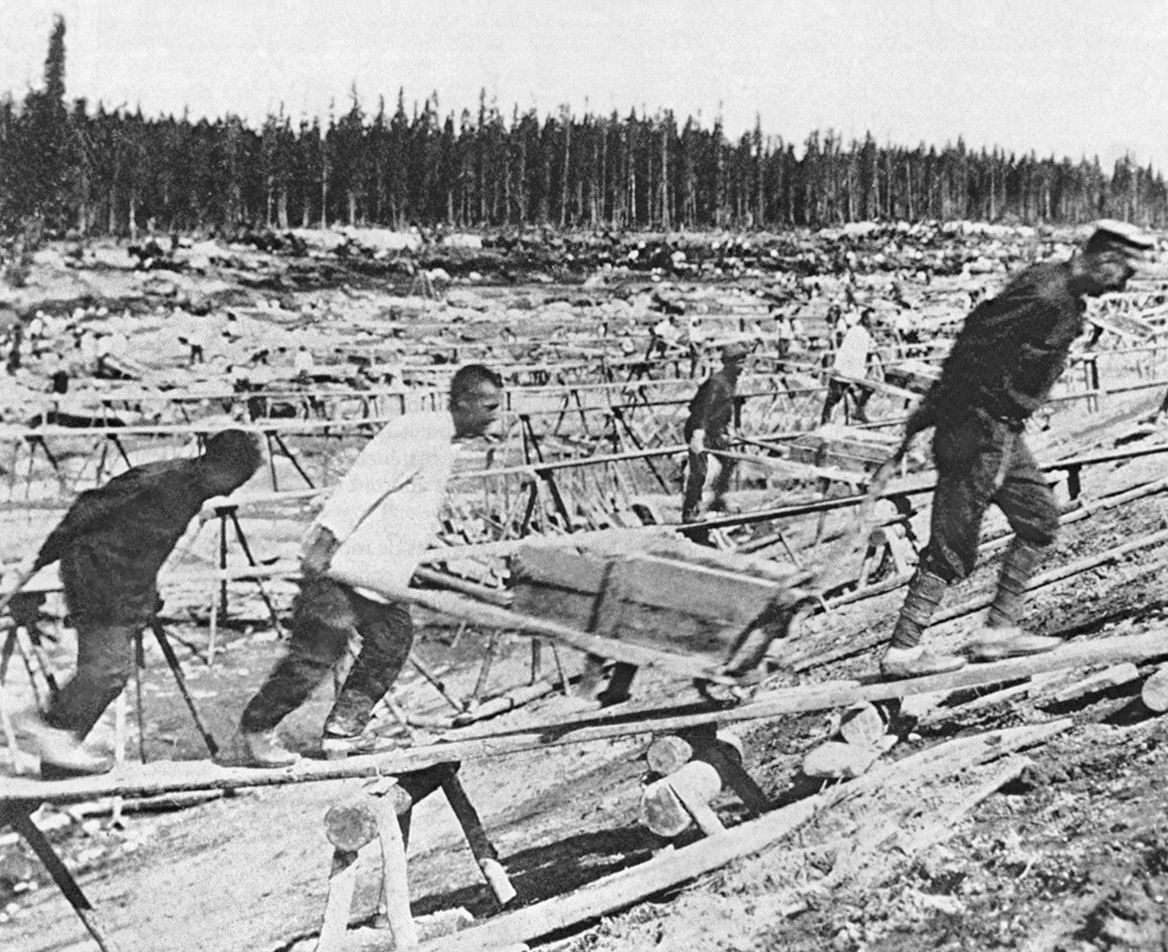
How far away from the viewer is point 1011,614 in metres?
4.55

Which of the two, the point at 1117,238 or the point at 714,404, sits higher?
the point at 1117,238

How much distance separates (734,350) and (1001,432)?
12.9 feet

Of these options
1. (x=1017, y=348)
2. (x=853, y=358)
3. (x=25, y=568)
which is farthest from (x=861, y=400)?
(x=25, y=568)

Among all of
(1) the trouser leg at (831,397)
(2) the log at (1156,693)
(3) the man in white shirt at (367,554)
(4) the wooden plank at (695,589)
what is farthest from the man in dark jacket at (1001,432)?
(1) the trouser leg at (831,397)

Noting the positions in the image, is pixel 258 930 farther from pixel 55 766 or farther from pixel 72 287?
pixel 72 287

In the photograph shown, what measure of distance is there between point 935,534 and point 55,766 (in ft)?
11.8

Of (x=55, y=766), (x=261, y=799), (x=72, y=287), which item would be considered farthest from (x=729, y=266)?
(x=55, y=766)

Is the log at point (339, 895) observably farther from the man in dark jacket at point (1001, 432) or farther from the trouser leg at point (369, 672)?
the man in dark jacket at point (1001, 432)

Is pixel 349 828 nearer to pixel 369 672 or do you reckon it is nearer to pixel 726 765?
pixel 369 672

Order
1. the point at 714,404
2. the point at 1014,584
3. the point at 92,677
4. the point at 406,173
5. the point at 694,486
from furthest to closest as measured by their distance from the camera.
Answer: the point at 406,173 → the point at 714,404 → the point at 694,486 → the point at 92,677 → the point at 1014,584

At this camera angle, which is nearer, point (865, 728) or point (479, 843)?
point (865, 728)

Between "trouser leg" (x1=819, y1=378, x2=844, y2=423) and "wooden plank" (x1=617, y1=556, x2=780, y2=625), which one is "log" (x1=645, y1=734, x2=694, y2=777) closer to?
"wooden plank" (x1=617, y1=556, x2=780, y2=625)

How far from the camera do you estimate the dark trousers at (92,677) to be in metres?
4.97

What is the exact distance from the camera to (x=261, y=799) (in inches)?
257
